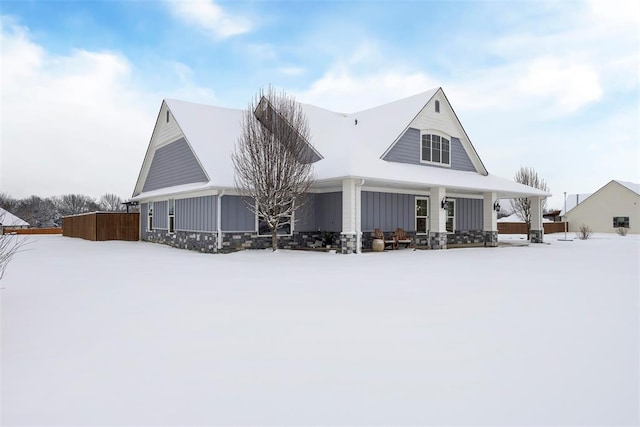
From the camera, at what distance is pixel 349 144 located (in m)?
18.2

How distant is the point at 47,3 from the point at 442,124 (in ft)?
53.7

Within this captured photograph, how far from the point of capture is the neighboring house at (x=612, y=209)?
40000 mm

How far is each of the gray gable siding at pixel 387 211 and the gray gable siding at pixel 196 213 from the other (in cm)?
614

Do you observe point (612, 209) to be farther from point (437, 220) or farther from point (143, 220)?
point (143, 220)

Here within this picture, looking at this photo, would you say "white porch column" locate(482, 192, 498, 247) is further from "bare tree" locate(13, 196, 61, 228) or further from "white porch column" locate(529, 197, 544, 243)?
"bare tree" locate(13, 196, 61, 228)

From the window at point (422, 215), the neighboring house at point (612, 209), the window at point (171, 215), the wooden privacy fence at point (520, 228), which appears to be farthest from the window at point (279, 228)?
the neighboring house at point (612, 209)

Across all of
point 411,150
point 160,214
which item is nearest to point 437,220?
point 411,150

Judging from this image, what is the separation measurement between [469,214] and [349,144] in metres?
8.44

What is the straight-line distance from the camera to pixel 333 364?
401 centimetres

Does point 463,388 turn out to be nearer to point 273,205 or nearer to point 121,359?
point 121,359

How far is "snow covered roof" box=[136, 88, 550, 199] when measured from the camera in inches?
648

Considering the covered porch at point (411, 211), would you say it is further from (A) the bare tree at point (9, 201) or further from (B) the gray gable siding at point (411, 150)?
(A) the bare tree at point (9, 201)

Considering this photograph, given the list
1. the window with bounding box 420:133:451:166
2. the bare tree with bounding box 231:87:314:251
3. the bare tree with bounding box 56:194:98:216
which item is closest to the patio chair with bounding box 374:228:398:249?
the bare tree with bounding box 231:87:314:251

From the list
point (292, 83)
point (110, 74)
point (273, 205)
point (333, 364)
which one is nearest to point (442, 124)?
point (292, 83)
